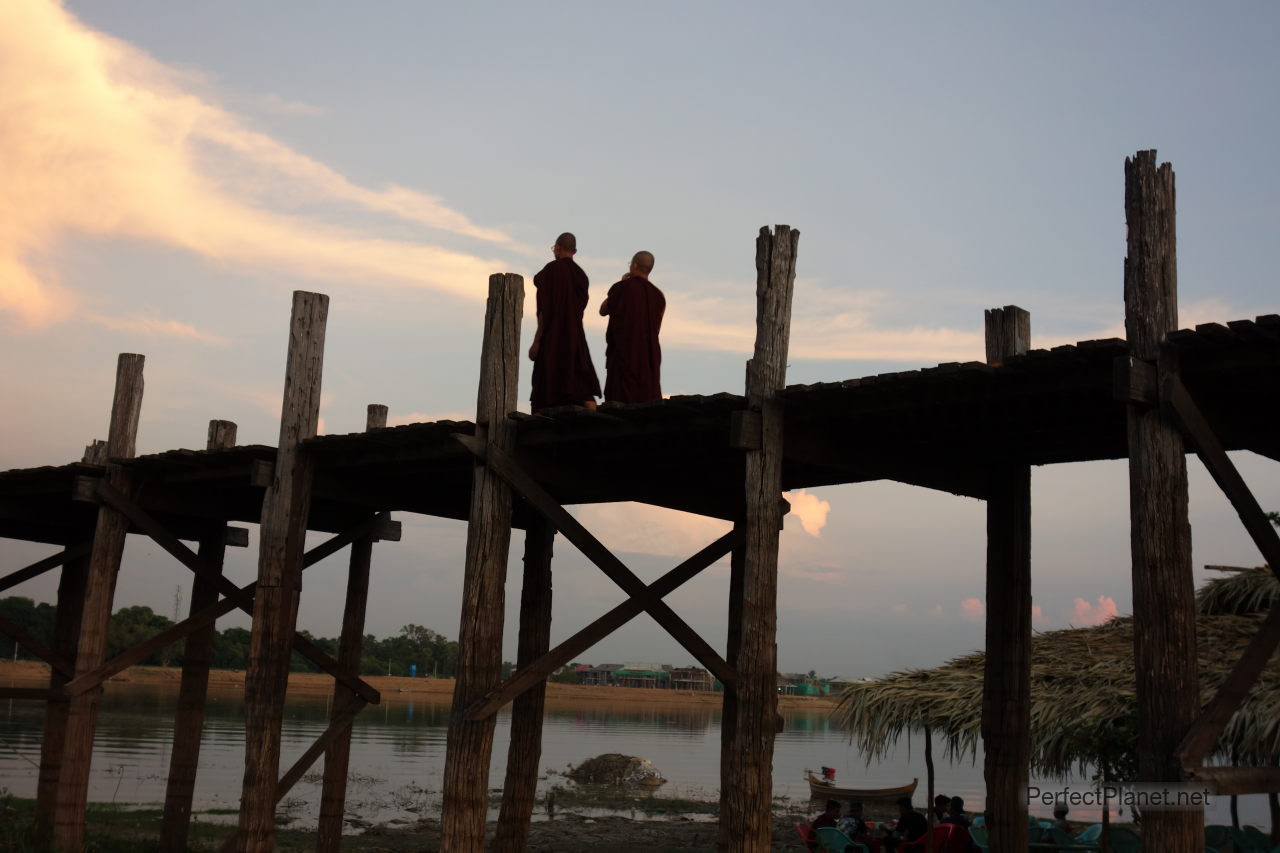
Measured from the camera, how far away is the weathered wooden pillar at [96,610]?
1106 cm

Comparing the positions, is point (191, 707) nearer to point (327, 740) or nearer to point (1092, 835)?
point (327, 740)

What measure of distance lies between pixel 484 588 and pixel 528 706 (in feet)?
7.24

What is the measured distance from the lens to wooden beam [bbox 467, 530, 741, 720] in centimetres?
846

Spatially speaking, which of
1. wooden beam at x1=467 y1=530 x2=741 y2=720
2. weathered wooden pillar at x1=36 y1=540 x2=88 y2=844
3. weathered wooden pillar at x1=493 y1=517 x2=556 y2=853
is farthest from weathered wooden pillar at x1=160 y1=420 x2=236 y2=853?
wooden beam at x1=467 y1=530 x2=741 y2=720

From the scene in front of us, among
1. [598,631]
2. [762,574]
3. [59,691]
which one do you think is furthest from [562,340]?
[59,691]

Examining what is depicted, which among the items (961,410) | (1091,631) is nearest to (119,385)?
(961,410)

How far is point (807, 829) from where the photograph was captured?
13797mm

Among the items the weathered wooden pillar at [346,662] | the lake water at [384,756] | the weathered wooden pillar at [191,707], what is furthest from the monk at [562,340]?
the lake water at [384,756]

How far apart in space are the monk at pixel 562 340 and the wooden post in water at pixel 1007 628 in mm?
2950

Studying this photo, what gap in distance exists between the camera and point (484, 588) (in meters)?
8.76

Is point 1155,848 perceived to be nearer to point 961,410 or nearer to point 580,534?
point 961,410

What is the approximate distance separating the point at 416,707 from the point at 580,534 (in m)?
68.4

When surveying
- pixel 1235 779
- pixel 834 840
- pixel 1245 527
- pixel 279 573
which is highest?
pixel 1245 527

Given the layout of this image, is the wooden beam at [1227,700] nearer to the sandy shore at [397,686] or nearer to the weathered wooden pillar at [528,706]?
the weathered wooden pillar at [528,706]
